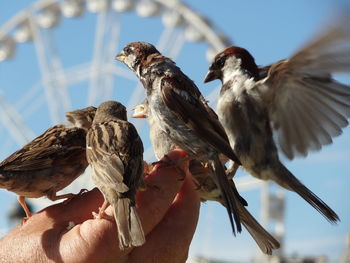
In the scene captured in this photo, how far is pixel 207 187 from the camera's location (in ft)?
11.0

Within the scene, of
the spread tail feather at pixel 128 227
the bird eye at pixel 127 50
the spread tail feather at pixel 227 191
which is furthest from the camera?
the bird eye at pixel 127 50

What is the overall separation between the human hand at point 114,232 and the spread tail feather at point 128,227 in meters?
0.07

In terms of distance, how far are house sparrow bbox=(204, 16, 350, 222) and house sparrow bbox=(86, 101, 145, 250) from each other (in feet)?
1.75

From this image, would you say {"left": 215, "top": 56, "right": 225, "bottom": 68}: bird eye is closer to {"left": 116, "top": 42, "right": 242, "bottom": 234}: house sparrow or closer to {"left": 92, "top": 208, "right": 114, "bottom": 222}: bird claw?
{"left": 116, "top": 42, "right": 242, "bottom": 234}: house sparrow

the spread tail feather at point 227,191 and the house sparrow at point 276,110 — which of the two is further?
the house sparrow at point 276,110

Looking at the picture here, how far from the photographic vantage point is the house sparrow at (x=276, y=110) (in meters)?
3.27

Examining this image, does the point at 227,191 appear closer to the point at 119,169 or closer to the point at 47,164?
the point at 119,169

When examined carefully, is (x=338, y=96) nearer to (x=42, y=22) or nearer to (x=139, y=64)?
(x=139, y=64)

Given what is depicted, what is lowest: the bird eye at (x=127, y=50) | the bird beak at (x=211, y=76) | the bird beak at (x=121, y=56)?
the bird beak at (x=211, y=76)

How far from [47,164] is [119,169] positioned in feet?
3.27

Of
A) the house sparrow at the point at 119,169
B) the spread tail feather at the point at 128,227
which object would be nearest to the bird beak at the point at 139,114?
the house sparrow at the point at 119,169

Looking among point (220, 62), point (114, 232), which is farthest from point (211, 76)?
point (114, 232)

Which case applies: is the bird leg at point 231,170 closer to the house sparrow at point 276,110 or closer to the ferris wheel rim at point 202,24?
the house sparrow at point 276,110

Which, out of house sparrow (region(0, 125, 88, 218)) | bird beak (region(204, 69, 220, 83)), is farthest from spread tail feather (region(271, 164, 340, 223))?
house sparrow (region(0, 125, 88, 218))
